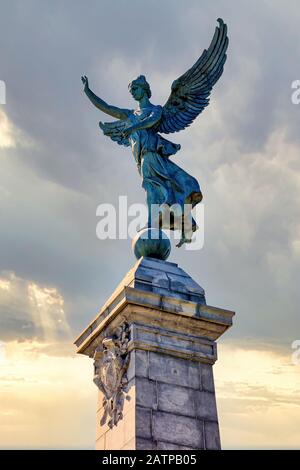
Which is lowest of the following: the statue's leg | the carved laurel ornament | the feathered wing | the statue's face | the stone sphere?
the carved laurel ornament

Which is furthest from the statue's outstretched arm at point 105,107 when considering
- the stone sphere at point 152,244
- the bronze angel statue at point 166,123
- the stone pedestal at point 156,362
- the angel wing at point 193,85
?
the stone pedestal at point 156,362

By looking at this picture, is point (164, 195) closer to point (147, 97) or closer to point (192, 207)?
point (192, 207)

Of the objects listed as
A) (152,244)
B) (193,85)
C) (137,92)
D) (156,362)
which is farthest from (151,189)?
(156,362)

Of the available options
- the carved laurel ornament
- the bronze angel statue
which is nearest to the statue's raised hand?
the bronze angel statue

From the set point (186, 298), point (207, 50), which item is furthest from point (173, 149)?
point (186, 298)

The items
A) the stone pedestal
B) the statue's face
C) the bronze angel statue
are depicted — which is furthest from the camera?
the statue's face

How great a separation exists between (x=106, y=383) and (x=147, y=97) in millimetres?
5764

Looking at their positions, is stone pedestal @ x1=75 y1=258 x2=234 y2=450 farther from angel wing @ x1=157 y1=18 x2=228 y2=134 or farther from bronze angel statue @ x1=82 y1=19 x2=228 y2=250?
angel wing @ x1=157 y1=18 x2=228 y2=134

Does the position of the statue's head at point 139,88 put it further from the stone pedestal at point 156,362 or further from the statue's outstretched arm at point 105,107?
the stone pedestal at point 156,362

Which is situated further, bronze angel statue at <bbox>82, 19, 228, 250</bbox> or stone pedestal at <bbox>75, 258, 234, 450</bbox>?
bronze angel statue at <bbox>82, 19, 228, 250</bbox>

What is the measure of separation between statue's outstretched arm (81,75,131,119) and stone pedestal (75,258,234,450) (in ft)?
11.6

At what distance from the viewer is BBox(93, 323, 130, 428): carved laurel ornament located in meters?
9.23

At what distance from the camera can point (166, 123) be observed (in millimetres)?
12484

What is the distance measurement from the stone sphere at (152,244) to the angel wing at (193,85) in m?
2.52
